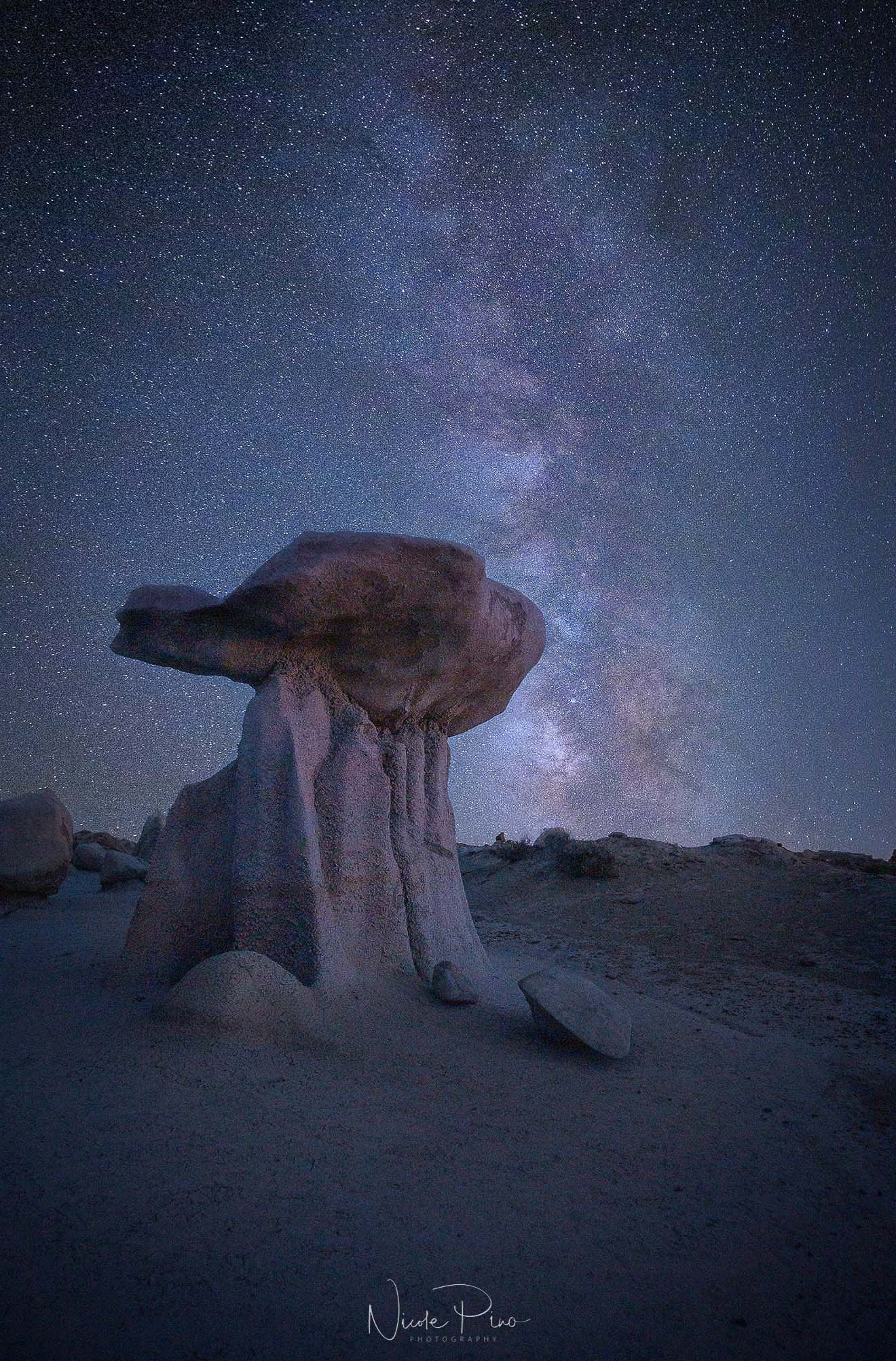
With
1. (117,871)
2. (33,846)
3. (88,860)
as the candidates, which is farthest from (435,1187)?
(88,860)

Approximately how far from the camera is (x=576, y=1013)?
13.1ft

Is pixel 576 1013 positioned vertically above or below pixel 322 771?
below

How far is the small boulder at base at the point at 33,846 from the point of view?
826cm

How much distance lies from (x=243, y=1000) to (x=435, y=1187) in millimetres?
1524

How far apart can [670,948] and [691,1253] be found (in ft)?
21.1

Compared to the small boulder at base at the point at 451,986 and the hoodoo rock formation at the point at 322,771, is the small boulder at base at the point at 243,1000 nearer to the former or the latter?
the hoodoo rock formation at the point at 322,771

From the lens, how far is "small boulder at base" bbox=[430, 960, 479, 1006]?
4.35 meters

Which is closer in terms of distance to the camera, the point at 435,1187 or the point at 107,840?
the point at 435,1187

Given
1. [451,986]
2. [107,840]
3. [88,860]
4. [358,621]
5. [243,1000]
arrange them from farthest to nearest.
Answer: [107,840]
[88,860]
[358,621]
[451,986]
[243,1000]

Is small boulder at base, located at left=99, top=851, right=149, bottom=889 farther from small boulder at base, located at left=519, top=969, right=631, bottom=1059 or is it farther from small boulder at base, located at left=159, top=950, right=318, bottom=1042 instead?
small boulder at base, located at left=519, top=969, right=631, bottom=1059

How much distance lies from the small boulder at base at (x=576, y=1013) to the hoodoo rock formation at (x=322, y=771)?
3.69 ft

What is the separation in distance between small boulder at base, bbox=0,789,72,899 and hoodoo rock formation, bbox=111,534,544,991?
487 centimetres

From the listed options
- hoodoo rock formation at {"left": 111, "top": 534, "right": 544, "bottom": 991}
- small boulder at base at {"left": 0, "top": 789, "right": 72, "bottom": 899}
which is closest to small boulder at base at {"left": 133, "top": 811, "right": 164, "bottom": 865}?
small boulder at base at {"left": 0, "top": 789, "right": 72, "bottom": 899}

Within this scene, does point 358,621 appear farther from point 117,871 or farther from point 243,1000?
point 117,871
